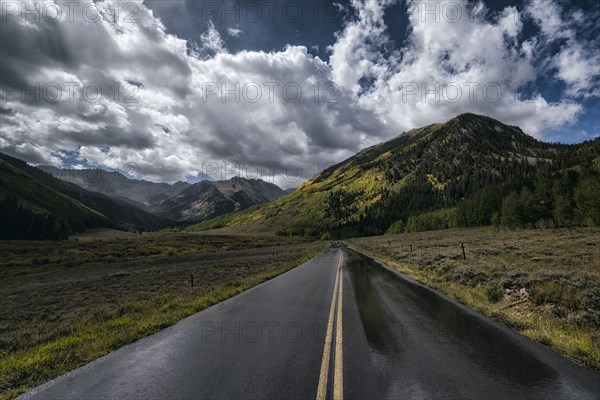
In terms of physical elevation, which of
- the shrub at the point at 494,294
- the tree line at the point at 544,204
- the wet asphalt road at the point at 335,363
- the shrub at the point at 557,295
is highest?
the tree line at the point at 544,204

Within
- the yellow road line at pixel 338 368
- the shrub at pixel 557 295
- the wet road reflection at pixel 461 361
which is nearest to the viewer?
the yellow road line at pixel 338 368

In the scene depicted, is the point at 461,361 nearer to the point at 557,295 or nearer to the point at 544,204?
the point at 557,295

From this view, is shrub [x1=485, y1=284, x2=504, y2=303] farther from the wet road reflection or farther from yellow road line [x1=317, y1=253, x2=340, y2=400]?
yellow road line [x1=317, y1=253, x2=340, y2=400]

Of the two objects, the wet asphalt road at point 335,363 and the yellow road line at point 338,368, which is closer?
the yellow road line at point 338,368

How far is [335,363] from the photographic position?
5.60m

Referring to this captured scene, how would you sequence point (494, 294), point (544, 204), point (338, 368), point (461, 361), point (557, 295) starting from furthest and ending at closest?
point (544, 204)
point (494, 294)
point (557, 295)
point (461, 361)
point (338, 368)

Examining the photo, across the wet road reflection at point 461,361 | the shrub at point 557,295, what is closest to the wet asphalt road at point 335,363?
the wet road reflection at point 461,361

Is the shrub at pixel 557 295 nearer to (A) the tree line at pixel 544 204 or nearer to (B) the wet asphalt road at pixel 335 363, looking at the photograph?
(B) the wet asphalt road at pixel 335 363

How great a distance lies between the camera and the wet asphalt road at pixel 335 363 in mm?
4613

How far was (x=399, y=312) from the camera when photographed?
10008 millimetres

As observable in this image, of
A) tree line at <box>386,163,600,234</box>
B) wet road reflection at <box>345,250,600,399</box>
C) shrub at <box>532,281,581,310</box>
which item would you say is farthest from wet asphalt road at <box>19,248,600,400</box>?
tree line at <box>386,163,600,234</box>

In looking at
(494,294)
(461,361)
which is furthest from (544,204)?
(461,361)

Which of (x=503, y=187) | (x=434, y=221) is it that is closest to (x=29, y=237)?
(x=434, y=221)

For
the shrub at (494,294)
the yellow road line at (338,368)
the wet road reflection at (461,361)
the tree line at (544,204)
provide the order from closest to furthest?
the yellow road line at (338,368) → the wet road reflection at (461,361) → the shrub at (494,294) → the tree line at (544,204)
